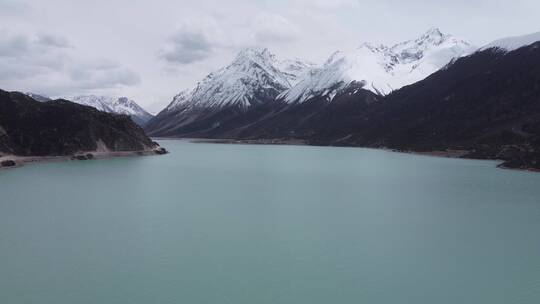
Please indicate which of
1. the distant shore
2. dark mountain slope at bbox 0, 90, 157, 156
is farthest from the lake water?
dark mountain slope at bbox 0, 90, 157, 156

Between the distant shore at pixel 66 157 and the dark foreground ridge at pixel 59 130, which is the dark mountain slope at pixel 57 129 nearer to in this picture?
the dark foreground ridge at pixel 59 130

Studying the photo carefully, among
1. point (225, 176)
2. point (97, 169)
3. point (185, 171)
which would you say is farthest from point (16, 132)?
point (225, 176)

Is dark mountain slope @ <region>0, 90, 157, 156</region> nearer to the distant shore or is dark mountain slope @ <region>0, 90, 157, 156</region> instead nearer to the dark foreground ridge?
the dark foreground ridge

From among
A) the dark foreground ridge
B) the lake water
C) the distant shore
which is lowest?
the lake water

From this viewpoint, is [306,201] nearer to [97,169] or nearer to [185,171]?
[185,171]

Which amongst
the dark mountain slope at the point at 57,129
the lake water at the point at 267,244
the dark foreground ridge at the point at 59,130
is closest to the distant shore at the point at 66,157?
the dark foreground ridge at the point at 59,130

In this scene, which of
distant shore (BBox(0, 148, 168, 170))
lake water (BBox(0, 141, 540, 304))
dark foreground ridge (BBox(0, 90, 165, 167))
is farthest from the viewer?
dark foreground ridge (BBox(0, 90, 165, 167))

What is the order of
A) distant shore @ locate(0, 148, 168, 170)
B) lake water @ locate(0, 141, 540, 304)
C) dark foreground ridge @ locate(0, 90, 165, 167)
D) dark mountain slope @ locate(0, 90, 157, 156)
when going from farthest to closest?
1. dark mountain slope @ locate(0, 90, 157, 156)
2. dark foreground ridge @ locate(0, 90, 165, 167)
3. distant shore @ locate(0, 148, 168, 170)
4. lake water @ locate(0, 141, 540, 304)
